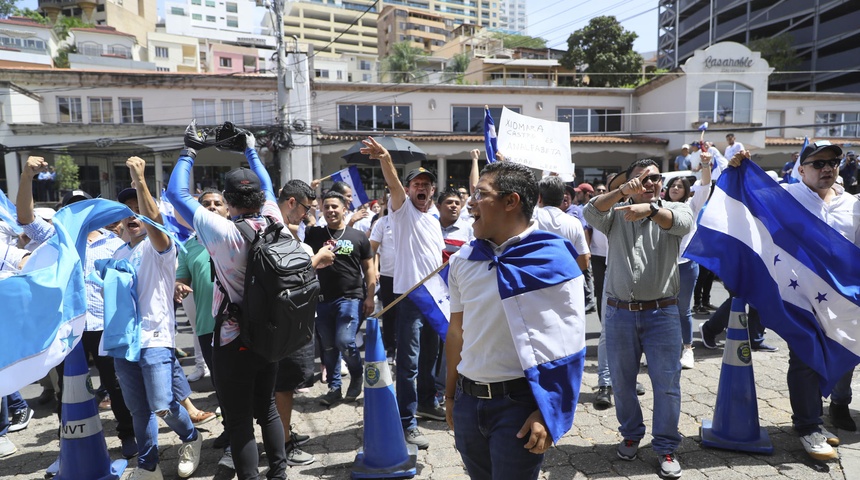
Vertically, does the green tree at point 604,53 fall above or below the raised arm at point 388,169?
above

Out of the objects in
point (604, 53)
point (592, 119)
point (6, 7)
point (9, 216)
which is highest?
point (6, 7)

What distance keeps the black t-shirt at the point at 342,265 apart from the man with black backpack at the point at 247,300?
6.18 ft

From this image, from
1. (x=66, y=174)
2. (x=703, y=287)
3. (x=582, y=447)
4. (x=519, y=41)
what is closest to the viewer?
(x=582, y=447)

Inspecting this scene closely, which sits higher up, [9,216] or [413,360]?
[9,216]

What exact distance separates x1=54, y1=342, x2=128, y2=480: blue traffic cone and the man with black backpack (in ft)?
3.98

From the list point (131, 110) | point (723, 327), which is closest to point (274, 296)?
point (723, 327)

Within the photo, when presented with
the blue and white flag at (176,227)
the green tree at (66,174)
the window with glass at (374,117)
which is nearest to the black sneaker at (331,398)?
the blue and white flag at (176,227)

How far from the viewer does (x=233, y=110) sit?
97.1 feet

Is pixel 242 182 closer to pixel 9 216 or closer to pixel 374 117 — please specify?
pixel 9 216

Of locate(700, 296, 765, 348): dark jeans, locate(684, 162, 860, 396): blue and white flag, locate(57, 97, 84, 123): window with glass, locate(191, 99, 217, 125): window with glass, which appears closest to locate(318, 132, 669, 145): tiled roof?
locate(191, 99, 217, 125): window with glass

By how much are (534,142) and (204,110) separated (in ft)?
85.2

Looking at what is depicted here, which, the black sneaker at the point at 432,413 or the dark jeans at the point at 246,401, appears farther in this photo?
the black sneaker at the point at 432,413

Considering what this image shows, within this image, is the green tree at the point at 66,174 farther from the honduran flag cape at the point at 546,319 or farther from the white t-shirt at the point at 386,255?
the honduran flag cape at the point at 546,319

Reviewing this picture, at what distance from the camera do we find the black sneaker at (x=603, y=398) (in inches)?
198
